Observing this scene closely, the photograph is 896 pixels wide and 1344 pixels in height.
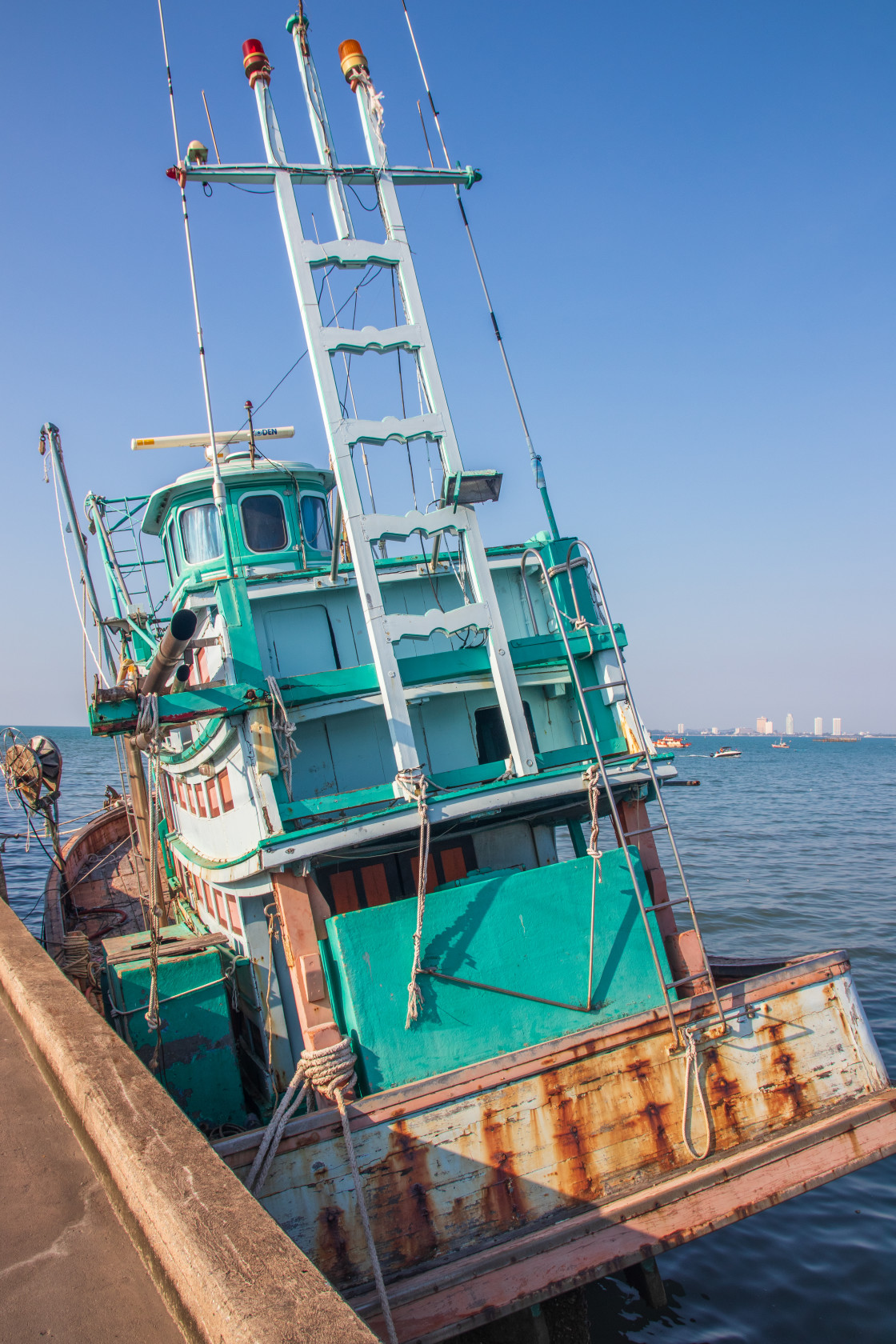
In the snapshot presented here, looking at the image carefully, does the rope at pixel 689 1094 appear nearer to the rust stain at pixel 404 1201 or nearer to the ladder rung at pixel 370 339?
the rust stain at pixel 404 1201

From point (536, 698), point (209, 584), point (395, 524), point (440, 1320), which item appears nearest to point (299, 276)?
point (395, 524)

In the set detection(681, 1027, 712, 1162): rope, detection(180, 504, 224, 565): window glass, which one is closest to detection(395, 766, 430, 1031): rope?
detection(681, 1027, 712, 1162): rope

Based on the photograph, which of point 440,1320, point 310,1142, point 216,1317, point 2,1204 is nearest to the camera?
point 216,1317

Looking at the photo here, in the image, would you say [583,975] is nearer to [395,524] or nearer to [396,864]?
[396,864]

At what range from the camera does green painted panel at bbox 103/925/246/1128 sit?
25.0 feet

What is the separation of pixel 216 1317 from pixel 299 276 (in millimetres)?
8089

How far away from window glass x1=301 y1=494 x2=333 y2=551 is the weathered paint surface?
8.55m

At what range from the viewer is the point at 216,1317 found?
273 cm

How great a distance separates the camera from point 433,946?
660 cm

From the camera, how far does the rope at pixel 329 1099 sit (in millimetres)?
5324

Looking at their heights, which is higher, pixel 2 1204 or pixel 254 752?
pixel 254 752

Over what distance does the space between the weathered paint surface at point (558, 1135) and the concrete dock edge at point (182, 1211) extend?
1520 millimetres

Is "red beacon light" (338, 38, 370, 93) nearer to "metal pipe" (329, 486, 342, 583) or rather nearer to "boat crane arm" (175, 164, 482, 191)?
"boat crane arm" (175, 164, 482, 191)

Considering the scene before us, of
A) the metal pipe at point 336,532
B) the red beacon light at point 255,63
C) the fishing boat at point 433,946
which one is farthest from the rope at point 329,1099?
the red beacon light at point 255,63
